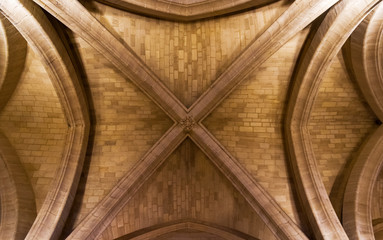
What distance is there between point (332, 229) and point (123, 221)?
5.29 m

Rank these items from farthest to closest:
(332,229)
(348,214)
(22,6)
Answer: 1. (348,214)
2. (332,229)
3. (22,6)

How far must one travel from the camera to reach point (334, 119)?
9.36 metres

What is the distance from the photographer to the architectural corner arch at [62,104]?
7199 millimetres

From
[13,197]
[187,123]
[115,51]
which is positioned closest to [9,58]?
[115,51]

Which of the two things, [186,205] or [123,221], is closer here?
[123,221]

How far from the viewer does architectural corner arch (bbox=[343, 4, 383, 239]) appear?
7980 mm

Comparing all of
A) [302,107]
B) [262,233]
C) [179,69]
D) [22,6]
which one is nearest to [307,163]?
[302,107]

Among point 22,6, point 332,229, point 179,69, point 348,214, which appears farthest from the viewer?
point 179,69

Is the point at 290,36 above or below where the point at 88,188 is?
above

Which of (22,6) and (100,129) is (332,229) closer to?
(100,129)

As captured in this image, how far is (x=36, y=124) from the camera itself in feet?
30.2

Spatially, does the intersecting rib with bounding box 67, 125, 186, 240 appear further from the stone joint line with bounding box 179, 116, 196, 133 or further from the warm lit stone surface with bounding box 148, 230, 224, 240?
the warm lit stone surface with bounding box 148, 230, 224, 240

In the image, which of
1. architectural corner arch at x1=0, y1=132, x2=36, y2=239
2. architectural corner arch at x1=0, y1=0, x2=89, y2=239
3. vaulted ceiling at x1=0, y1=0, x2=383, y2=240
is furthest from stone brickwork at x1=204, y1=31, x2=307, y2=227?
architectural corner arch at x1=0, y1=132, x2=36, y2=239

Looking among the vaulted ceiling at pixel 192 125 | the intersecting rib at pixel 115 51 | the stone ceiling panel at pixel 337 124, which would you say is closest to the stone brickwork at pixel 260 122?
the vaulted ceiling at pixel 192 125
